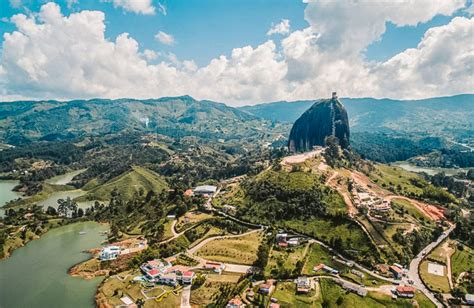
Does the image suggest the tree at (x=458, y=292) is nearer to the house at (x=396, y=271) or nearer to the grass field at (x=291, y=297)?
the house at (x=396, y=271)

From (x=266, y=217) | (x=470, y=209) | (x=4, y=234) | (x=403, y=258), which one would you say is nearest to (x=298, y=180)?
(x=266, y=217)

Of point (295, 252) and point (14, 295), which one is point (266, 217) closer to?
point (295, 252)

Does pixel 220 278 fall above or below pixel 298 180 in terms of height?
below

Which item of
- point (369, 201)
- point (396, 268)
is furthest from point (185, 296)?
point (369, 201)

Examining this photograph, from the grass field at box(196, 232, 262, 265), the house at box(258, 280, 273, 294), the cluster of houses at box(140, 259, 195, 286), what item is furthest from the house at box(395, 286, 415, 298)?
the cluster of houses at box(140, 259, 195, 286)

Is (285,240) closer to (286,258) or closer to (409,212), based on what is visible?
(286,258)

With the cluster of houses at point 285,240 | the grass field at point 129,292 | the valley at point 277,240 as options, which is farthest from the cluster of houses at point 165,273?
the cluster of houses at point 285,240

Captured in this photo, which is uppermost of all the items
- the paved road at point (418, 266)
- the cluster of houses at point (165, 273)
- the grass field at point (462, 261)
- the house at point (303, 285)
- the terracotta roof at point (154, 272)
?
the terracotta roof at point (154, 272)
